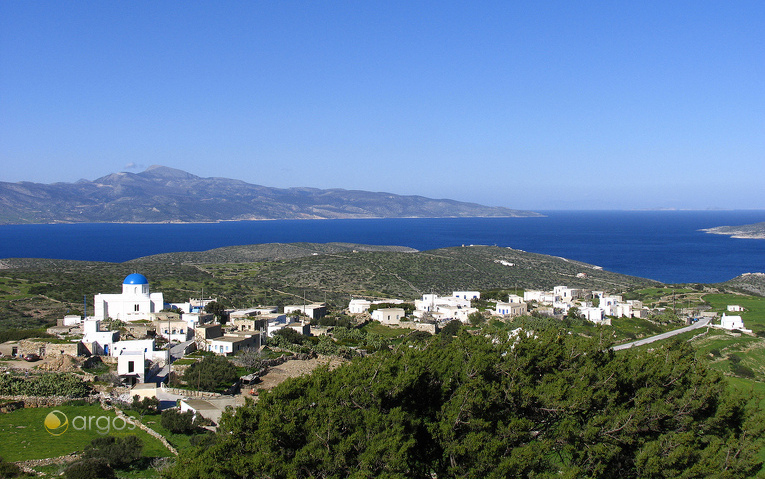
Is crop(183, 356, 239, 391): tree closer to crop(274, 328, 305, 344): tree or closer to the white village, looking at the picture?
the white village

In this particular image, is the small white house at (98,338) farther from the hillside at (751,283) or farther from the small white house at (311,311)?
the hillside at (751,283)

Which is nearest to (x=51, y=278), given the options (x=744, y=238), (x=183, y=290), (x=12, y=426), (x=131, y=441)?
(x=183, y=290)

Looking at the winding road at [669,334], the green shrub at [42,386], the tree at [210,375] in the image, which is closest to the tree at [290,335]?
the tree at [210,375]

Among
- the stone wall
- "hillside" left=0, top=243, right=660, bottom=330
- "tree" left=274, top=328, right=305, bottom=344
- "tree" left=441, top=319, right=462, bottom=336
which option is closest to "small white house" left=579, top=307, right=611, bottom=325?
"tree" left=441, top=319, right=462, bottom=336

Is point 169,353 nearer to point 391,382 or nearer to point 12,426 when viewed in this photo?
point 12,426

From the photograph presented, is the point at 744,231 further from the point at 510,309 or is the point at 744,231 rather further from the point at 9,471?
the point at 9,471
